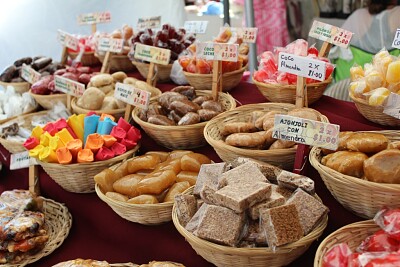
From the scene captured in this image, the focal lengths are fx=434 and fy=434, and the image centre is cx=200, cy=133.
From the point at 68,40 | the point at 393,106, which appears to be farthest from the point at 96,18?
the point at 393,106

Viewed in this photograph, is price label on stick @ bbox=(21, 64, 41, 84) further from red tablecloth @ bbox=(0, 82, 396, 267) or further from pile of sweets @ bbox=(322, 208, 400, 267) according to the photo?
pile of sweets @ bbox=(322, 208, 400, 267)

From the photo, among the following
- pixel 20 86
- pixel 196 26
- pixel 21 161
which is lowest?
pixel 21 161

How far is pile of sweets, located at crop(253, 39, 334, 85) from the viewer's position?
1912 mm

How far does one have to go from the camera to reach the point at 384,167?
112 centimetres

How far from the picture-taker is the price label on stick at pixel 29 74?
8.64ft

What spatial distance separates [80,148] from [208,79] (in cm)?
80

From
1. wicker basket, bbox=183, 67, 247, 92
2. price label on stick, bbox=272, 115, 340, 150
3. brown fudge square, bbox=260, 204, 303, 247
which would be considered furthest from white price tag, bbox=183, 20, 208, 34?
brown fudge square, bbox=260, 204, 303, 247

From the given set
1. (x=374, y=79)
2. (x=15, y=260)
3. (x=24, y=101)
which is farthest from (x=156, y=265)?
(x=24, y=101)

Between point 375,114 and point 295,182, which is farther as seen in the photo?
point 375,114

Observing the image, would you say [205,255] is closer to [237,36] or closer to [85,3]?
[237,36]

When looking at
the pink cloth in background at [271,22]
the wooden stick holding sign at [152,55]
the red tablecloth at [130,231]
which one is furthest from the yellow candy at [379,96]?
the pink cloth in background at [271,22]

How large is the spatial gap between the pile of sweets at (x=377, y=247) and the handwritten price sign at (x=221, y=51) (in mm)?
1051

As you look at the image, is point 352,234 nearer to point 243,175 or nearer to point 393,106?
point 243,175

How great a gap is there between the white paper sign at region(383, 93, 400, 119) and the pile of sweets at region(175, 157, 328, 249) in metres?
0.51
